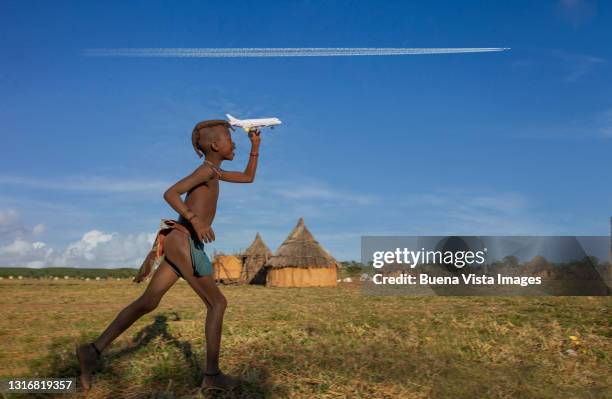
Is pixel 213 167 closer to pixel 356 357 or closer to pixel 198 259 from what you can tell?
pixel 198 259

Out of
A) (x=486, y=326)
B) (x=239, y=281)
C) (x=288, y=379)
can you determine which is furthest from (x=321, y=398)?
(x=239, y=281)

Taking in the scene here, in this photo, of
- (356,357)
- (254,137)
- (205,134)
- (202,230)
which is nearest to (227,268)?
(356,357)

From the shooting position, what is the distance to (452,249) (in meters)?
26.8

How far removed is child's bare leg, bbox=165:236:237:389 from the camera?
17.2ft

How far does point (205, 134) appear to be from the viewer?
18.4 feet

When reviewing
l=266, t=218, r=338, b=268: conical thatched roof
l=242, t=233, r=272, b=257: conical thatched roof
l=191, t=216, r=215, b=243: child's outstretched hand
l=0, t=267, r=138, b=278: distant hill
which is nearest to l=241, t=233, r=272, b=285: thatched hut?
l=242, t=233, r=272, b=257: conical thatched roof

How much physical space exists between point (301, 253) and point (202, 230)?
31139 mm

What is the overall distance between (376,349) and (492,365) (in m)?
1.48

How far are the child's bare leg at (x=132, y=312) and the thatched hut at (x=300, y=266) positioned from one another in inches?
1182

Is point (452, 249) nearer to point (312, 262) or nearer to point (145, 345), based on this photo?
point (312, 262)

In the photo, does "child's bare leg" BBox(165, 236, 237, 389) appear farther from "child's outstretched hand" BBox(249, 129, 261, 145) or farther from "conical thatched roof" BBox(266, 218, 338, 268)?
"conical thatched roof" BBox(266, 218, 338, 268)

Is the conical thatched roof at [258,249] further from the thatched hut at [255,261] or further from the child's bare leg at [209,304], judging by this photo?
the child's bare leg at [209,304]

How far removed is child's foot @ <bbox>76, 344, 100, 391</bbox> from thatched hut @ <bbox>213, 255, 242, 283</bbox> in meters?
36.3

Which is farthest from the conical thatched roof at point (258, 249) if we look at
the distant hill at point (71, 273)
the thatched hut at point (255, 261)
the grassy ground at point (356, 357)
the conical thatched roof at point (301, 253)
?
the grassy ground at point (356, 357)
